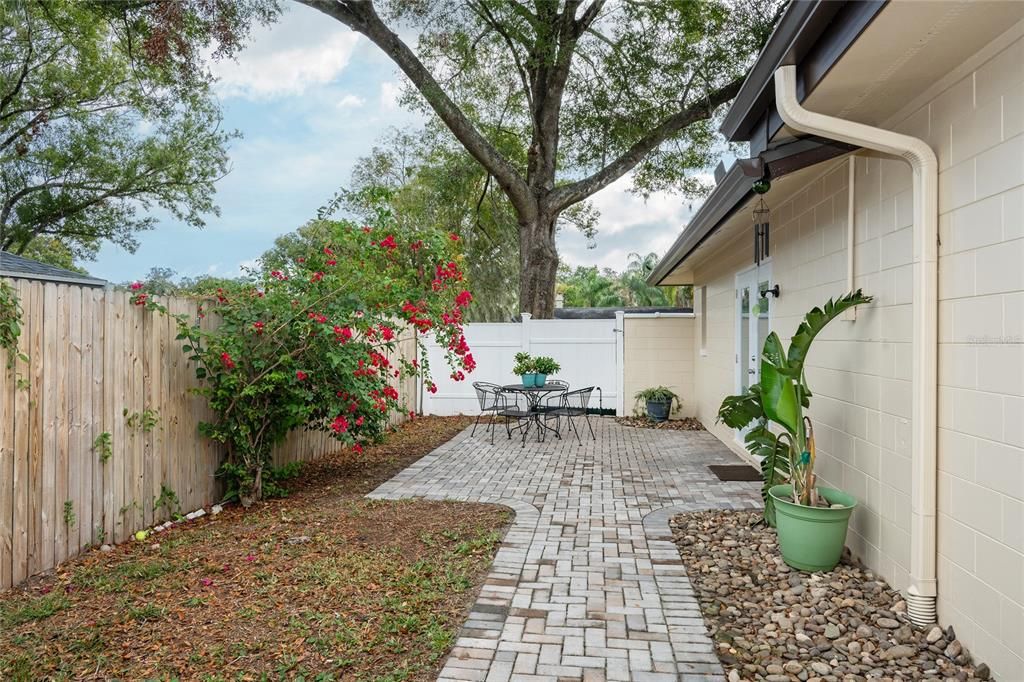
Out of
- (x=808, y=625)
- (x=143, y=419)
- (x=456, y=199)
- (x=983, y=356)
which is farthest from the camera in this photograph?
(x=456, y=199)

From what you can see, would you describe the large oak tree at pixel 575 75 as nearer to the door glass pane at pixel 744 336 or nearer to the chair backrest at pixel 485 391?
the chair backrest at pixel 485 391

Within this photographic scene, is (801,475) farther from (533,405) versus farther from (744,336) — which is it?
(533,405)

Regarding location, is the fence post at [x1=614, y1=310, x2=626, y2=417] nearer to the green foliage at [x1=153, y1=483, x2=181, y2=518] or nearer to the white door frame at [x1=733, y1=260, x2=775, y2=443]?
the white door frame at [x1=733, y1=260, x2=775, y2=443]

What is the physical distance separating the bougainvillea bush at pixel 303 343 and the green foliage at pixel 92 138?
29.2 ft

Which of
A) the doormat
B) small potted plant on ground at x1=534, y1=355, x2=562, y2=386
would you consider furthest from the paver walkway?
small potted plant on ground at x1=534, y1=355, x2=562, y2=386

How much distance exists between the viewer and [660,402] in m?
10.4

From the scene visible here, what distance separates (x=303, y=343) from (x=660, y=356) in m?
7.17

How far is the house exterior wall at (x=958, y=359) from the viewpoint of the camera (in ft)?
7.70

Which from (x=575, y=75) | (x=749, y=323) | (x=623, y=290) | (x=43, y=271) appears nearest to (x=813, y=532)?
(x=749, y=323)

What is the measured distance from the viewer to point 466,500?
531 centimetres

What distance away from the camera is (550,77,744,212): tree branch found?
39.9ft

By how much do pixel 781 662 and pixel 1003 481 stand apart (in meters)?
1.14

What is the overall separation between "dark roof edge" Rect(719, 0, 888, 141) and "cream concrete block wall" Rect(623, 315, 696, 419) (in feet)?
24.9

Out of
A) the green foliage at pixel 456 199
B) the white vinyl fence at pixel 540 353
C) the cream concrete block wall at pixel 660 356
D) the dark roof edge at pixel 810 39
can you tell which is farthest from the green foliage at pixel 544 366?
the dark roof edge at pixel 810 39
